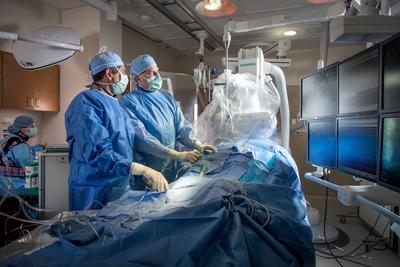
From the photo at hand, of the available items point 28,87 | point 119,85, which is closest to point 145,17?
point 28,87

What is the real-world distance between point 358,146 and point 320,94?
50cm

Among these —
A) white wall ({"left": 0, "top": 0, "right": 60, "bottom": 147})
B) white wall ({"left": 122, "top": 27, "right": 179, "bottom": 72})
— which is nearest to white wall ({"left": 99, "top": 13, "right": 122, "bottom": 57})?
white wall ({"left": 122, "top": 27, "right": 179, "bottom": 72})

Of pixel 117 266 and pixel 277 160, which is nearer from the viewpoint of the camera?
pixel 117 266

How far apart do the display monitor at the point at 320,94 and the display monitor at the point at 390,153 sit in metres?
0.49

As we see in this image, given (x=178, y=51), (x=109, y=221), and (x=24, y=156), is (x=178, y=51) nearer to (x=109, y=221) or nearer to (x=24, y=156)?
→ (x=24, y=156)

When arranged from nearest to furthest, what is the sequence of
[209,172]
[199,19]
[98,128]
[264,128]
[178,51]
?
[98,128] < [209,172] < [264,128] < [199,19] < [178,51]

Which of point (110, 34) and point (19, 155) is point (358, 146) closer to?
point (19, 155)

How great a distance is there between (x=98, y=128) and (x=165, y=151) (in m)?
0.54

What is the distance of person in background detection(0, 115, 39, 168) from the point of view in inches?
105

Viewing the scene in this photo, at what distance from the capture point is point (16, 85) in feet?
10.2

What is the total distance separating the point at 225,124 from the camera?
97.9 inches

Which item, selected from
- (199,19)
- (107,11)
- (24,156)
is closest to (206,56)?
(199,19)

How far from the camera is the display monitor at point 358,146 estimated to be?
1.31m

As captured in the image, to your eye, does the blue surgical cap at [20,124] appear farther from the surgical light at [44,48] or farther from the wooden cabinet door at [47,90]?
the surgical light at [44,48]
